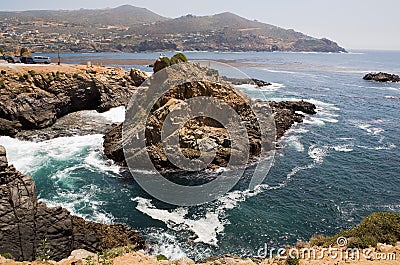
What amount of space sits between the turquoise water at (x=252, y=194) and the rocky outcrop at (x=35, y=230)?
254 cm

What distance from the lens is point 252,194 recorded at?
979 inches

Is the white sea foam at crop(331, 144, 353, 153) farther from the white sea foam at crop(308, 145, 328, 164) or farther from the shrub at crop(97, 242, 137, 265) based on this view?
the shrub at crop(97, 242, 137, 265)

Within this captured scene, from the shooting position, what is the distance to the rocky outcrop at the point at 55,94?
37.9 meters

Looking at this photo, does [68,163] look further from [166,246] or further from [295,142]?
[295,142]

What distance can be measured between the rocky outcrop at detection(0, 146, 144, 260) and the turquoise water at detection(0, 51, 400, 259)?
2.54 meters

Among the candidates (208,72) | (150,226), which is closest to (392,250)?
(150,226)

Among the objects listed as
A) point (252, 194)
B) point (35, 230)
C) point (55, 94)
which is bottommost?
point (252, 194)

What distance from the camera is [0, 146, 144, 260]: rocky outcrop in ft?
53.8

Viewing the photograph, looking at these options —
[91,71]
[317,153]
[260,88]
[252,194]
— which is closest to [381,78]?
[260,88]

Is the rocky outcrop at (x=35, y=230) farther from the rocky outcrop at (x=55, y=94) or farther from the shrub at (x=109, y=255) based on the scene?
the rocky outcrop at (x=55, y=94)

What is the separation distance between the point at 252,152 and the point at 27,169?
66.6ft

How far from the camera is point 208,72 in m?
36.2

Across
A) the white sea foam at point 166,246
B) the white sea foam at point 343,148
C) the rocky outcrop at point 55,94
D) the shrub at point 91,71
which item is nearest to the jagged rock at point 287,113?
the white sea foam at point 343,148

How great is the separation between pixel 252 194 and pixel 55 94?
102 feet
